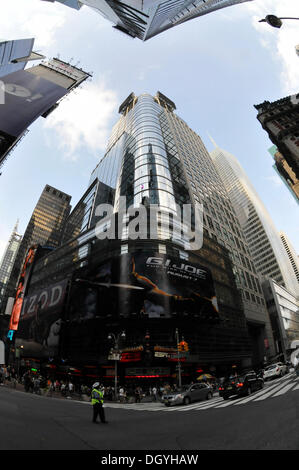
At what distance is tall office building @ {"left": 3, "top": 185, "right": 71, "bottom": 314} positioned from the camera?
12825 cm

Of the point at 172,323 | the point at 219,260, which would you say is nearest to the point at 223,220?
the point at 219,260

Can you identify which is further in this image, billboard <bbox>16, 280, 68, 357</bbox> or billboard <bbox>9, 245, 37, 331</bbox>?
billboard <bbox>9, 245, 37, 331</bbox>

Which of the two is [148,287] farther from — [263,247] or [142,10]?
[263,247]

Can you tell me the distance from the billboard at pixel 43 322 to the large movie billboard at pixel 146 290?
374 centimetres

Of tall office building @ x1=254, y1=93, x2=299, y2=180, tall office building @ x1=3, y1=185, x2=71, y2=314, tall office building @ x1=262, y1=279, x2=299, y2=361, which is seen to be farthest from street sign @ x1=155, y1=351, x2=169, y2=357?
tall office building @ x1=3, y1=185, x2=71, y2=314

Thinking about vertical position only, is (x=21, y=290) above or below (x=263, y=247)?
below

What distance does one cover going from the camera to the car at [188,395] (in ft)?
53.2

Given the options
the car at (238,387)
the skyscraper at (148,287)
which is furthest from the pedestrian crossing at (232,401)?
the skyscraper at (148,287)

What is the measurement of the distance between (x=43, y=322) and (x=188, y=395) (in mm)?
35014

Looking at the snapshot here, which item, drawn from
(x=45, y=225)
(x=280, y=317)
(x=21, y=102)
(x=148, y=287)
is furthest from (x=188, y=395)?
(x=45, y=225)

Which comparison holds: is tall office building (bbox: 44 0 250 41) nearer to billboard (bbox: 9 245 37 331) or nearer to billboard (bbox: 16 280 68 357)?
billboard (bbox: 16 280 68 357)

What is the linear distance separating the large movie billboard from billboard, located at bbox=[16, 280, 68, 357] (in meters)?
3.74

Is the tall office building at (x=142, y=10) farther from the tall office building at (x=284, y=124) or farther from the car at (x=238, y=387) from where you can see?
the tall office building at (x=284, y=124)

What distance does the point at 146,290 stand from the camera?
3450 cm
